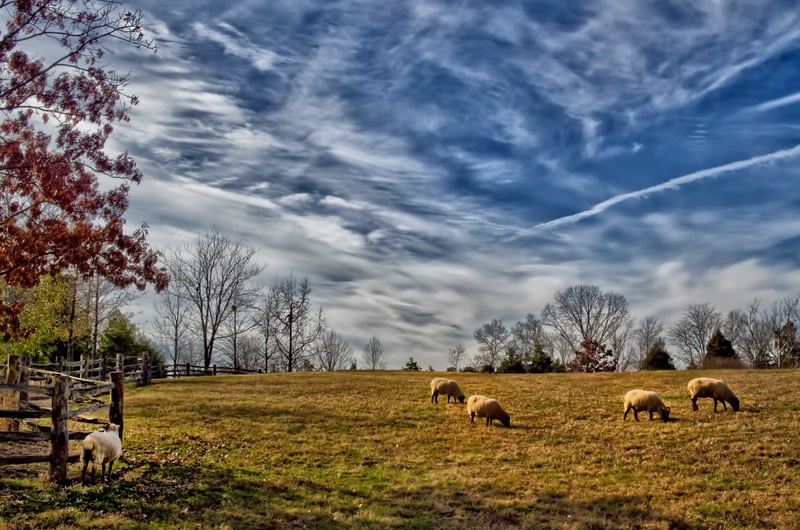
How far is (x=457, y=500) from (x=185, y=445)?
1034cm

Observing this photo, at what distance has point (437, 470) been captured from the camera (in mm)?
16828

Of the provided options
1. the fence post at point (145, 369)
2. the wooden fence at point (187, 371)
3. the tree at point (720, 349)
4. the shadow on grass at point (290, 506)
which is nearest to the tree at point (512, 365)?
the tree at point (720, 349)

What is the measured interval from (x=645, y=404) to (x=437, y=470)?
954cm

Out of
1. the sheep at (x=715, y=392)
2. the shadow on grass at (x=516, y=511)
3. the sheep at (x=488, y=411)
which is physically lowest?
the shadow on grass at (x=516, y=511)

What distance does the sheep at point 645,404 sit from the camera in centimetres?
2117

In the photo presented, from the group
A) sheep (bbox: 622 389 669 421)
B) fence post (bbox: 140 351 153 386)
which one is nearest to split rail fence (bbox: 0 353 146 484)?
sheep (bbox: 622 389 669 421)

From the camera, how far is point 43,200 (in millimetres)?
14984

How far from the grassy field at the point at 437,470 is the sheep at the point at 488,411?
0.53 m

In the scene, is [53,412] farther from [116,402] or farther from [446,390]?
[446,390]

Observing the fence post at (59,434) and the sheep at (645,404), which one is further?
the sheep at (645,404)

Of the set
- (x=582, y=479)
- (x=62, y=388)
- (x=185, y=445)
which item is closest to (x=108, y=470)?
(x=62, y=388)

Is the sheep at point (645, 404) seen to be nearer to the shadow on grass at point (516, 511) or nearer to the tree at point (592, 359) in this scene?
the shadow on grass at point (516, 511)

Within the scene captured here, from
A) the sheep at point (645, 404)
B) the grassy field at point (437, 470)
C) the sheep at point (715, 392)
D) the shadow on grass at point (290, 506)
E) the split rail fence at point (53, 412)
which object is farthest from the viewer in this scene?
the sheep at point (715, 392)

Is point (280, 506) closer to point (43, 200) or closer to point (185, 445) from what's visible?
point (185, 445)
